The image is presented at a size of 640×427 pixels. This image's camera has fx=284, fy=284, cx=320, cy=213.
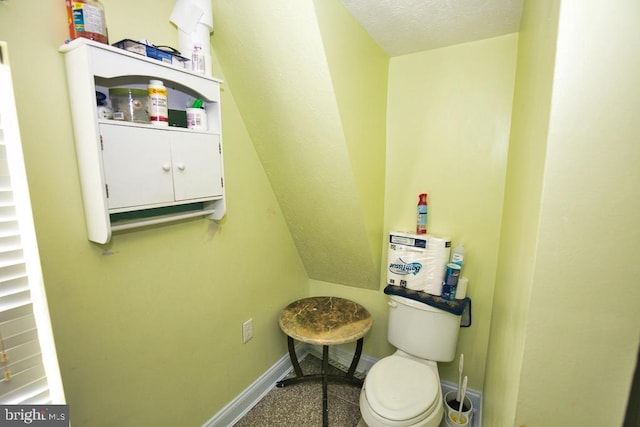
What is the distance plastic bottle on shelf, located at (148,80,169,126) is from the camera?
38.0 inches

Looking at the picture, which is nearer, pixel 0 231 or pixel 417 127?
pixel 0 231

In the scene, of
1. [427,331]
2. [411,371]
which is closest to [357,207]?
[427,331]

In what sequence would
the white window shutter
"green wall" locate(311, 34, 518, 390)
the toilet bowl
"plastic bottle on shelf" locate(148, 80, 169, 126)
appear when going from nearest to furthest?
the white window shutter, "plastic bottle on shelf" locate(148, 80, 169, 126), the toilet bowl, "green wall" locate(311, 34, 518, 390)

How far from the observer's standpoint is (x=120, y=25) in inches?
37.5

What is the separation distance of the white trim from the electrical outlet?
0.30 m

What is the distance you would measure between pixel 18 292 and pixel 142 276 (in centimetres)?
37

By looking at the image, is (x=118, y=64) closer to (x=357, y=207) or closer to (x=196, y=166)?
(x=196, y=166)

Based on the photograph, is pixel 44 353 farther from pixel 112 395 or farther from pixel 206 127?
pixel 206 127

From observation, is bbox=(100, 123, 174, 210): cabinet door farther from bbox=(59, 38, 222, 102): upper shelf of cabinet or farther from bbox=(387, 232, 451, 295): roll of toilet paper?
bbox=(387, 232, 451, 295): roll of toilet paper

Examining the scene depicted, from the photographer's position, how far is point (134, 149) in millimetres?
928

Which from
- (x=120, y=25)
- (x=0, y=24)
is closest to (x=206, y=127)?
(x=120, y=25)

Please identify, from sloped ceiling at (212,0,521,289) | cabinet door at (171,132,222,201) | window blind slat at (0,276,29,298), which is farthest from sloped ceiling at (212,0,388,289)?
window blind slat at (0,276,29,298)

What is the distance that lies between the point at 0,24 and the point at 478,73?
5.87 feet

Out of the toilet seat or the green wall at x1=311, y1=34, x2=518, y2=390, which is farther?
the green wall at x1=311, y1=34, x2=518, y2=390
